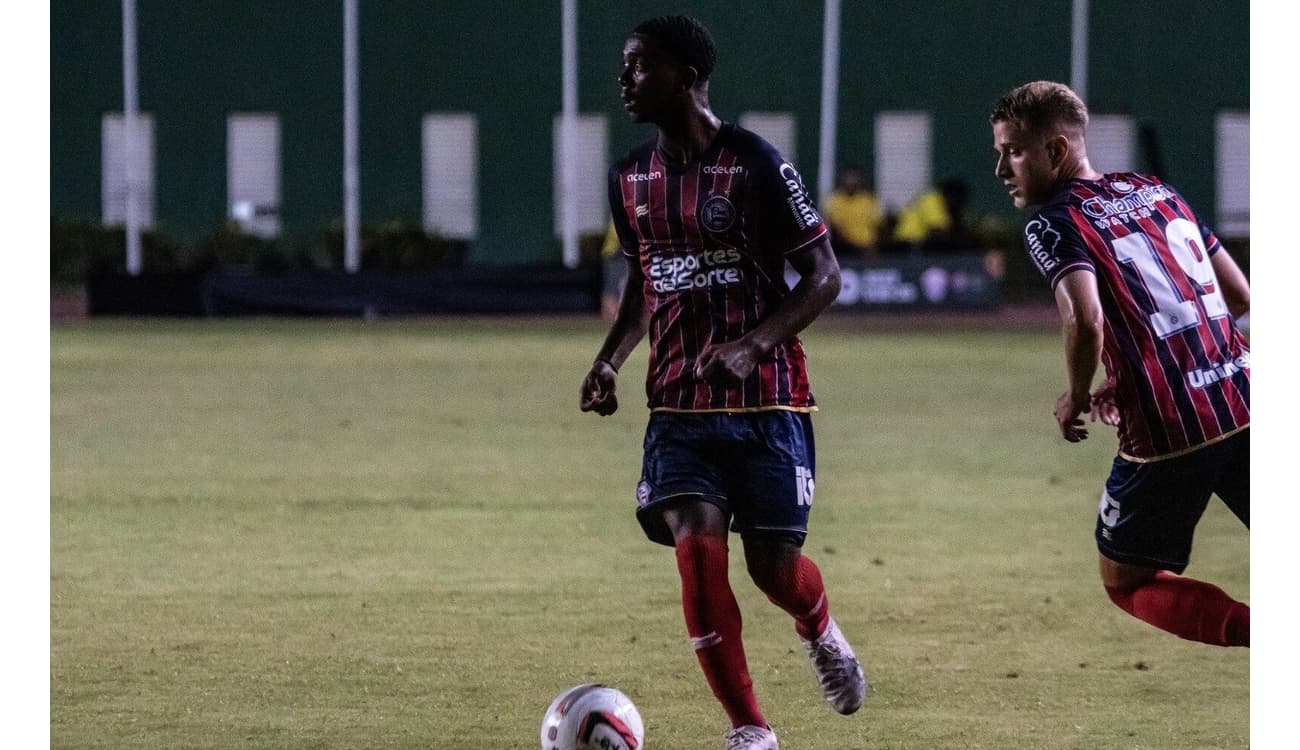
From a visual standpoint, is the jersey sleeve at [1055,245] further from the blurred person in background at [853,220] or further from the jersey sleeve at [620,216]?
the blurred person in background at [853,220]

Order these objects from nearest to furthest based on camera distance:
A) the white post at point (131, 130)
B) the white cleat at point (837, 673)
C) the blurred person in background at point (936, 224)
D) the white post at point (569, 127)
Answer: the white cleat at point (837, 673) → the blurred person in background at point (936, 224) → the white post at point (131, 130) → the white post at point (569, 127)

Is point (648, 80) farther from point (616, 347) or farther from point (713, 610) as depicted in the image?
point (713, 610)

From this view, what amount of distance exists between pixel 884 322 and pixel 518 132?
12.0 metres

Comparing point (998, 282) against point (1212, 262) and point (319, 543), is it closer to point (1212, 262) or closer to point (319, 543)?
point (319, 543)

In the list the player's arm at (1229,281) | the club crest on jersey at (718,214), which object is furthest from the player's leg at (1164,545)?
the club crest on jersey at (718,214)

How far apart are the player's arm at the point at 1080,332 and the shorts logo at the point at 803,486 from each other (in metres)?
0.84

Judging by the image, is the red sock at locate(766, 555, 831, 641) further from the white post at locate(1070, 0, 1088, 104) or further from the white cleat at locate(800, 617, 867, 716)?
the white post at locate(1070, 0, 1088, 104)

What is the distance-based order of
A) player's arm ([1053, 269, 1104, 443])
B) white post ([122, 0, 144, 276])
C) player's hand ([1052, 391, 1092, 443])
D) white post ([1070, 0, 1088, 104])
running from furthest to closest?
white post ([1070, 0, 1088, 104]), white post ([122, 0, 144, 276]), player's hand ([1052, 391, 1092, 443]), player's arm ([1053, 269, 1104, 443])

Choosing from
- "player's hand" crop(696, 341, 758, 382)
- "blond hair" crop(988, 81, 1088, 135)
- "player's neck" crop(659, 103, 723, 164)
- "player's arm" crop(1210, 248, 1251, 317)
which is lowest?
"player's hand" crop(696, 341, 758, 382)

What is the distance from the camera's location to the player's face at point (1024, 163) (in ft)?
18.8

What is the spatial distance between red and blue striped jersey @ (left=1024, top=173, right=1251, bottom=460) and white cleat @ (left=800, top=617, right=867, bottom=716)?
1.12m

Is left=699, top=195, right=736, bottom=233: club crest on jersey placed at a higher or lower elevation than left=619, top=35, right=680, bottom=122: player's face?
lower

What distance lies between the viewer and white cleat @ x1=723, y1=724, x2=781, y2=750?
A: 5.68 meters

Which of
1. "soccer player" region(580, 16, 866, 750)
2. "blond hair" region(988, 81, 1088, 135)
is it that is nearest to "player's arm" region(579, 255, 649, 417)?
"soccer player" region(580, 16, 866, 750)
